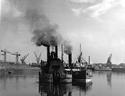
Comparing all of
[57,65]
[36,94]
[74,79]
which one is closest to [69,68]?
[74,79]

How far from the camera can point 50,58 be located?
8850 cm

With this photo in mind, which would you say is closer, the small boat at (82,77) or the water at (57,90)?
the water at (57,90)

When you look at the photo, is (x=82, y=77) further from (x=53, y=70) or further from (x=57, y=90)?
(x=57, y=90)

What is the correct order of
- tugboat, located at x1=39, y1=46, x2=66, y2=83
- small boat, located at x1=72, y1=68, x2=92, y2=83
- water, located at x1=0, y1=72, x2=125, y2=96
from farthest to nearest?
small boat, located at x1=72, y1=68, x2=92, y2=83, tugboat, located at x1=39, y1=46, x2=66, y2=83, water, located at x1=0, y1=72, x2=125, y2=96

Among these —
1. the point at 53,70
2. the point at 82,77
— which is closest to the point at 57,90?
the point at 53,70

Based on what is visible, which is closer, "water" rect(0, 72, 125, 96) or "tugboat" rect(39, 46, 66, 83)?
"water" rect(0, 72, 125, 96)

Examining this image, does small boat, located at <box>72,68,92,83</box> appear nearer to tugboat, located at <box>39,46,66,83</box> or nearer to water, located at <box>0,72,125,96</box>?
water, located at <box>0,72,125,96</box>

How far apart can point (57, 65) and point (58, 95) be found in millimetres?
26863

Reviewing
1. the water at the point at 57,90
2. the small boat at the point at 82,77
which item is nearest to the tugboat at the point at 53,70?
the water at the point at 57,90

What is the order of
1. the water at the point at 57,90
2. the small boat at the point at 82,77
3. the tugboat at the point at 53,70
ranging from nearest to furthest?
the water at the point at 57,90, the tugboat at the point at 53,70, the small boat at the point at 82,77

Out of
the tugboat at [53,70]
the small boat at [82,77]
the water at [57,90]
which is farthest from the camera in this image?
the small boat at [82,77]

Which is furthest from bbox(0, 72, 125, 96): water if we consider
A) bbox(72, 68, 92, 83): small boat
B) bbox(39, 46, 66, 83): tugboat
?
bbox(72, 68, 92, 83): small boat

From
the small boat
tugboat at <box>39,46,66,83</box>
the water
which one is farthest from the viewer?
the small boat

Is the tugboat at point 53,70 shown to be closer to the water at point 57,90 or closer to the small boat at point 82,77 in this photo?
the water at point 57,90
